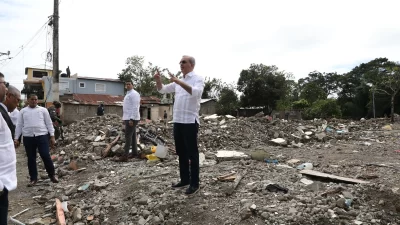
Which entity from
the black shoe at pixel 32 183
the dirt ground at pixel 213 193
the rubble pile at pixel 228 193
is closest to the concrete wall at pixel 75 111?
the rubble pile at pixel 228 193

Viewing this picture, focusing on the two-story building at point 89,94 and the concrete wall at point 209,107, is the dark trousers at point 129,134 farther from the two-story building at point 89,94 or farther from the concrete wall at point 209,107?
the concrete wall at point 209,107

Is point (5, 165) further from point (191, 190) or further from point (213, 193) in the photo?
point (213, 193)

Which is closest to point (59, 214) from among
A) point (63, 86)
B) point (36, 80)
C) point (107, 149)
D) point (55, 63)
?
point (107, 149)

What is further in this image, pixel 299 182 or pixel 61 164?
pixel 61 164

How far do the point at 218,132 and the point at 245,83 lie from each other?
77.8 ft

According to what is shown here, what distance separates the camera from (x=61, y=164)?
6.97 m

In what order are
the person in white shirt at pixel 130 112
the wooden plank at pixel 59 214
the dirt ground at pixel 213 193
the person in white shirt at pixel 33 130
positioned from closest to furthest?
the dirt ground at pixel 213 193
the wooden plank at pixel 59 214
the person in white shirt at pixel 33 130
the person in white shirt at pixel 130 112

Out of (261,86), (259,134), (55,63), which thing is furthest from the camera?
(261,86)

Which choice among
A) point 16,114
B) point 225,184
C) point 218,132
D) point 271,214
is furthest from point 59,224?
point 218,132

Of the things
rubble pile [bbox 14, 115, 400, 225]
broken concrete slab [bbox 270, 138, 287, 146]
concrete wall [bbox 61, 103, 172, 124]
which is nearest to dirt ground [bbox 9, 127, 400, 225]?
rubble pile [bbox 14, 115, 400, 225]

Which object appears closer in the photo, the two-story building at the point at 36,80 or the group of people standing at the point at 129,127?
the group of people standing at the point at 129,127

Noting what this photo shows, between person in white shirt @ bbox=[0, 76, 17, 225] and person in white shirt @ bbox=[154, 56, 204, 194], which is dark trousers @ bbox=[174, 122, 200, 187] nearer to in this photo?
person in white shirt @ bbox=[154, 56, 204, 194]

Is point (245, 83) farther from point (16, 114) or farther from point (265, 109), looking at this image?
point (16, 114)

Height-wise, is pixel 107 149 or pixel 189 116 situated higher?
pixel 189 116
